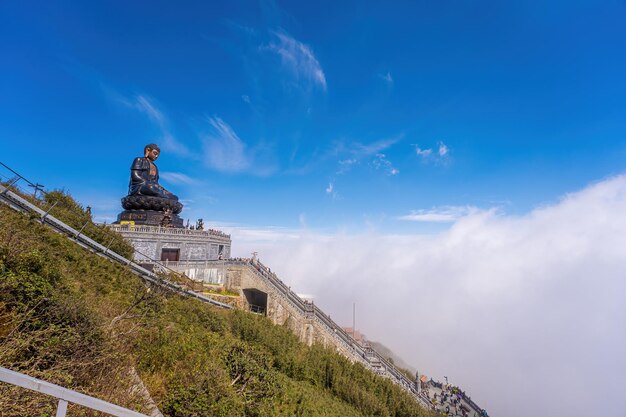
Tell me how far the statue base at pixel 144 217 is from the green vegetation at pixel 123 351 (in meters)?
14.0

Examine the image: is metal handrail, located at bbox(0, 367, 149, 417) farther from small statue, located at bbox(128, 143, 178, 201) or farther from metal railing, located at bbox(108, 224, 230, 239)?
small statue, located at bbox(128, 143, 178, 201)

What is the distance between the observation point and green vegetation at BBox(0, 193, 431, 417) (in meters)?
5.31

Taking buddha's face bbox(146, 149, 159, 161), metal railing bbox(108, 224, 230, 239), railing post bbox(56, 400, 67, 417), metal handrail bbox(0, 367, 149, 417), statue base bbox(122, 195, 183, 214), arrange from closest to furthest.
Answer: metal handrail bbox(0, 367, 149, 417) < railing post bbox(56, 400, 67, 417) < metal railing bbox(108, 224, 230, 239) < statue base bbox(122, 195, 183, 214) < buddha's face bbox(146, 149, 159, 161)

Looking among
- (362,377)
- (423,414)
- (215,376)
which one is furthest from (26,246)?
(423,414)

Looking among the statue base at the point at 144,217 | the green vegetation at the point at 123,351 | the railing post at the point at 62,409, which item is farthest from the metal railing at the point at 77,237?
the statue base at the point at 144,217

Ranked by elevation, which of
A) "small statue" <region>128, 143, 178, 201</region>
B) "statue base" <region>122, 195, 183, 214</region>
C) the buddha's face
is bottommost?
"statue base" <region>122, 195, 183, 214</region>

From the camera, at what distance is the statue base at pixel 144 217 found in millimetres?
28703

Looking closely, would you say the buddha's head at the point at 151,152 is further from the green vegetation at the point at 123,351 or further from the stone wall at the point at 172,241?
the green vegetation at the point at 123,351

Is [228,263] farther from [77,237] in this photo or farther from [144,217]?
[77,237]

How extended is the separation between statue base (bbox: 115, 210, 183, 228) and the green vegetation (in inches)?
549

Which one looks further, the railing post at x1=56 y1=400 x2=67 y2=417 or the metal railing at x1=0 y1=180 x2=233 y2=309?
the metal railing at x1=0 y1=180 x2=233 y2=309

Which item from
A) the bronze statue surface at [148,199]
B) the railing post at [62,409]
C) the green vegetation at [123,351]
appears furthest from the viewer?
the bronze statue surface at [148,199]

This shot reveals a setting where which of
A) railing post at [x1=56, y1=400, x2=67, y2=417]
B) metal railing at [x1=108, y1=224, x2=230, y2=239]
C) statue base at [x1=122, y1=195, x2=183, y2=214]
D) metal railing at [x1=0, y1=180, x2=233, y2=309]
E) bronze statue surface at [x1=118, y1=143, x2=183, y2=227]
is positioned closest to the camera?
railing post at [x1=56, y1=400, x2=67, y2=417]

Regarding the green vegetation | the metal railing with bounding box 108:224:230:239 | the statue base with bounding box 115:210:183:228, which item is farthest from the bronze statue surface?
the green vegetation
